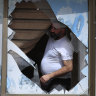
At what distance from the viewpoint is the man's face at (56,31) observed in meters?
4.22

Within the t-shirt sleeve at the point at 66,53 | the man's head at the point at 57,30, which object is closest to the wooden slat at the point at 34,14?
the man's head at the point at 57,30

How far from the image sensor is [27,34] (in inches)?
166

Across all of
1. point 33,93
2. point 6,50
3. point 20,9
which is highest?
point 20,9

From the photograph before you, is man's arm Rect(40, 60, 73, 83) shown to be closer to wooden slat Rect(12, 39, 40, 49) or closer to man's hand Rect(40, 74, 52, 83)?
man's hand Rect(40, 74, 52, 83)

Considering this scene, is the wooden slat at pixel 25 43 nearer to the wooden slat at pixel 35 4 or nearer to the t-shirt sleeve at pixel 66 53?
the t-shirt sleeve at pixel 66 53

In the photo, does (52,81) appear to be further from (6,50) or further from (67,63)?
(6,50)

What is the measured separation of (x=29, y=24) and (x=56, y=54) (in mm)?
698

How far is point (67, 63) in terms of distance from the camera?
417cm

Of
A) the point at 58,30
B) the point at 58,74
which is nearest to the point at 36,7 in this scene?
the point at 58,30

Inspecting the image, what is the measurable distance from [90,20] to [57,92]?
1.35 meters

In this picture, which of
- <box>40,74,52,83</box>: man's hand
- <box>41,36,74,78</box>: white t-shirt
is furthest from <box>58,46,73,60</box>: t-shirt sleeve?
<box>40,74,52,83</box>: man's hand

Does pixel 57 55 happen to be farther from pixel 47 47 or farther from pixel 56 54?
pixel 47 47

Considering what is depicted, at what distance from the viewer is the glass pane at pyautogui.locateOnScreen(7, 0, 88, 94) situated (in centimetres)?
415

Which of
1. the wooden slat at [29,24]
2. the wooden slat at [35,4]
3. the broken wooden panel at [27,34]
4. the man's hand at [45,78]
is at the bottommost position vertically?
the man's hand at [45,78]
